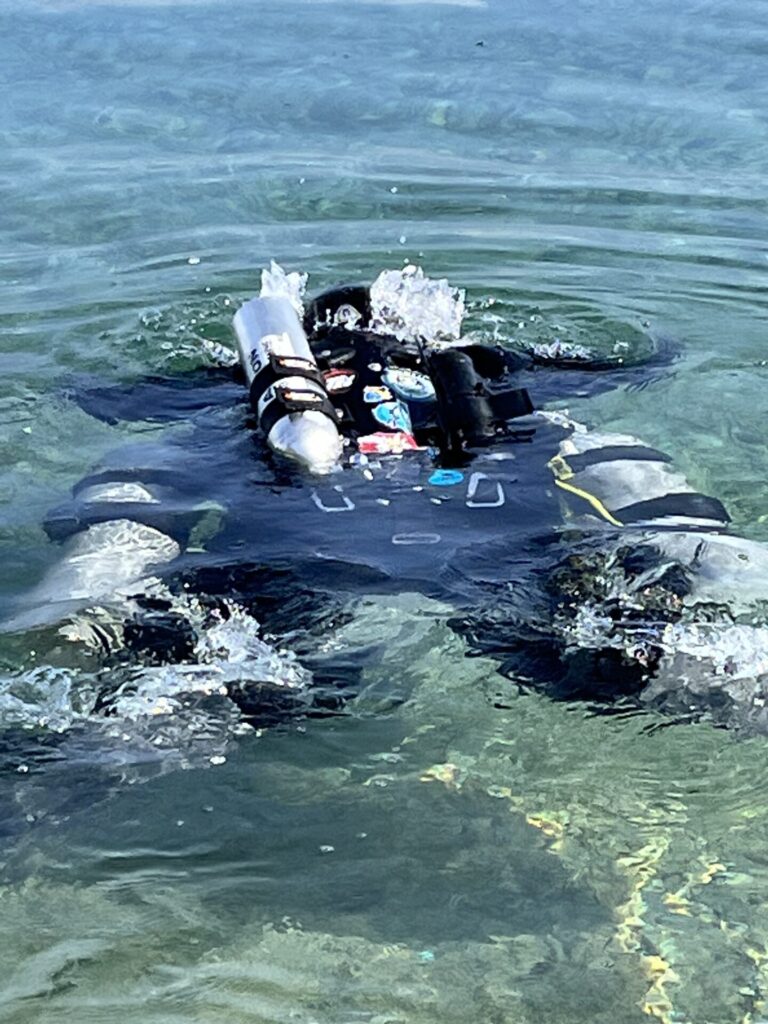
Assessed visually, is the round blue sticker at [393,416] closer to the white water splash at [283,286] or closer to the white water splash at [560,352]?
the white water splash at [283,286]

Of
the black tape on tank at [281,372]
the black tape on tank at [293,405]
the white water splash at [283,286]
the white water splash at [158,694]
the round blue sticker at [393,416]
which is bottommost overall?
the white water splash at [158,694]

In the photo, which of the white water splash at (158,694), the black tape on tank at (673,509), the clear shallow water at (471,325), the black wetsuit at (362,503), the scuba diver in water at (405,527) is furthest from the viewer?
the black tape on tank at (673,509)

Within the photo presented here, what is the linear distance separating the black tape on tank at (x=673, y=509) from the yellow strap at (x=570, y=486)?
0.03 meters

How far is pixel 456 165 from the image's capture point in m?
10.1

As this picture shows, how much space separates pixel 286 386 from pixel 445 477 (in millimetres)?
664

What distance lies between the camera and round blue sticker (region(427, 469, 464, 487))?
555 centimetres

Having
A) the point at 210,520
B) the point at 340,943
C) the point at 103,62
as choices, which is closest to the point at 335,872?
the point at 340,943

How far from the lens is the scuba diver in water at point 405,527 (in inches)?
184

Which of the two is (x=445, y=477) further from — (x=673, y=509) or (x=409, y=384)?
(x=673, y=509)

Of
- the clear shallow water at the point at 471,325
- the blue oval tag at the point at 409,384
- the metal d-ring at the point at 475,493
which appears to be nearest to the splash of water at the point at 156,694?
the clear shallow water at the point at 471,325

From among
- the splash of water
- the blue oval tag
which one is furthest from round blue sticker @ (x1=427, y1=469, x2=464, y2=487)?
the splash of water

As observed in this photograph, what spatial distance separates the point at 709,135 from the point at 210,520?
21.2 feet

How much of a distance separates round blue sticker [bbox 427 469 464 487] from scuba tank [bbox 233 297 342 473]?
353 millimetres

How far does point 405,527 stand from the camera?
5277mm
